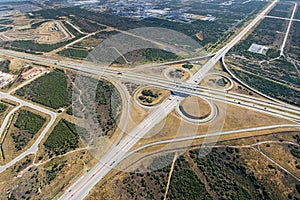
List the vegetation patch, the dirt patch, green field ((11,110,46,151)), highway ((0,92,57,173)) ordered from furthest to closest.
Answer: the dirt patch < green field ((11,110,46,151)) < highway ((0,92,57,173)) < the vegetation patch

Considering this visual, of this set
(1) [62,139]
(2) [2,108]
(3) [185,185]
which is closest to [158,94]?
(1) [62,139]

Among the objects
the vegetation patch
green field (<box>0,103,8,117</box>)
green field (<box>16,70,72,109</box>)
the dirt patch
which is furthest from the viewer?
green field (<box>16,70,72,109</box>)

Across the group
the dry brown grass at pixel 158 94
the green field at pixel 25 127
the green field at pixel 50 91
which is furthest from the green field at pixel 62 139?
the dry brown grass at pixel 158 94

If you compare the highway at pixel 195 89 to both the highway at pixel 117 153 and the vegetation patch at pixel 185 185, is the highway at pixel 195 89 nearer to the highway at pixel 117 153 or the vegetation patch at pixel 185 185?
the highway at pixel 117 153

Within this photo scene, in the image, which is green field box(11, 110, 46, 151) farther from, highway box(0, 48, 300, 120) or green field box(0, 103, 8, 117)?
highway box(0, 48, 300, 120)

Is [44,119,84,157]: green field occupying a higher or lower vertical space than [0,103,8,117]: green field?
lower

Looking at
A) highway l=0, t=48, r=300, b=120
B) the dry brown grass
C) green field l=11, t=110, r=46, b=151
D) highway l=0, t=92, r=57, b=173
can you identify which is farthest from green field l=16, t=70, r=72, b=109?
the dry brown grass

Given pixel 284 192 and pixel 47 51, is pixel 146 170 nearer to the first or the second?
pixel 284 192

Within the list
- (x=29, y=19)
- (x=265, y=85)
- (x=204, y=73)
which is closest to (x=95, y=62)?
(x=204, y=73)
